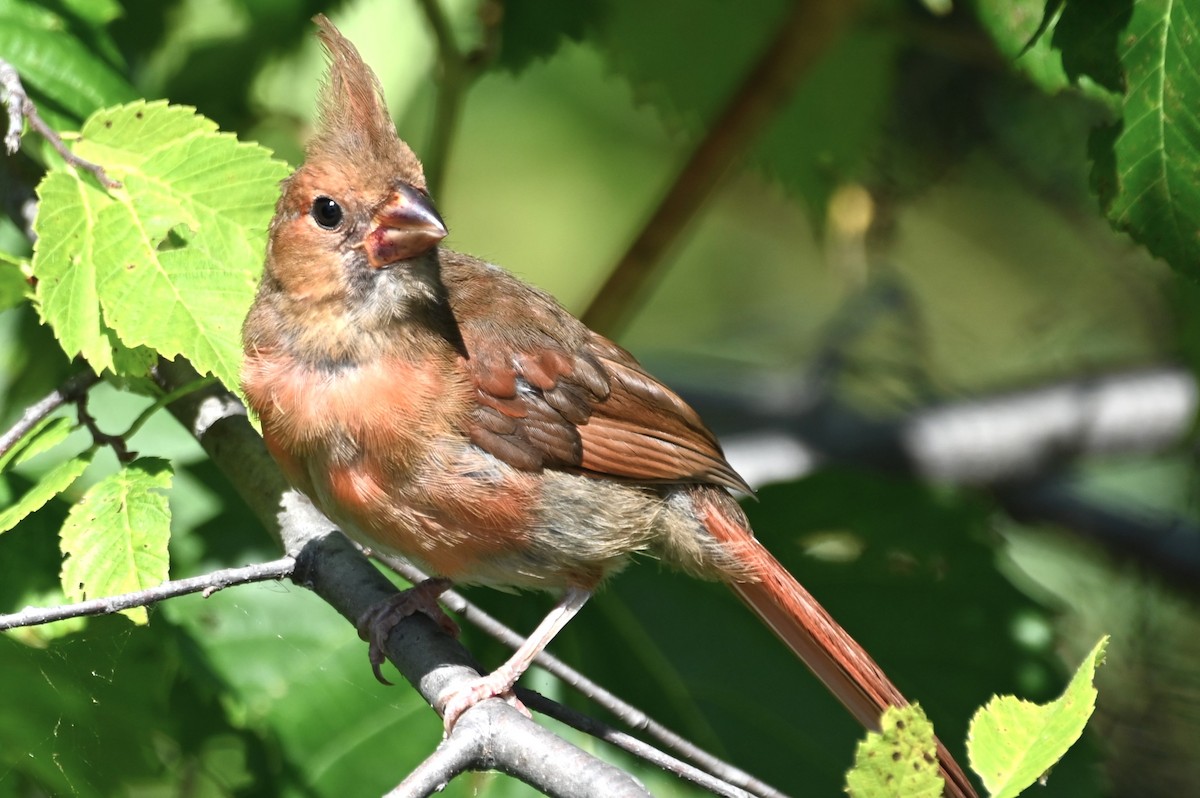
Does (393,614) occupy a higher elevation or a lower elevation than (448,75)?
lower

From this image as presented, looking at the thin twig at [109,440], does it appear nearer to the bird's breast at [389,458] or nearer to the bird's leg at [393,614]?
the bird's breast at [389,458]

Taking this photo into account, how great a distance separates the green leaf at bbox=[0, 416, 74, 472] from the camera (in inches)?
99.0

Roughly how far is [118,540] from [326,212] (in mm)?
841

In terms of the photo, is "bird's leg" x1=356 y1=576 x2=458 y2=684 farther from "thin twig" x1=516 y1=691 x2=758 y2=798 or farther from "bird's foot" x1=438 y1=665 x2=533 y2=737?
"thin twig" x1=516 y1=691 x2=758 y2=798

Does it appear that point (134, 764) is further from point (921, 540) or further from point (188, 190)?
point (921, 540)

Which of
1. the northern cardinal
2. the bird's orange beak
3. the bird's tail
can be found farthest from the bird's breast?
the bird's tail

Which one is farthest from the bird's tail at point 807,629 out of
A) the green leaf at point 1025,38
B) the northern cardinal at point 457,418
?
the green leaf at point 1025,38

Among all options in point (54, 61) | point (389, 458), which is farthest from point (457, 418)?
point (54, 61)

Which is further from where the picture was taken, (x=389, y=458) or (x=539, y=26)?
(x=539, y=26)

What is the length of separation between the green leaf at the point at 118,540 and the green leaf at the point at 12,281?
46 centimetres

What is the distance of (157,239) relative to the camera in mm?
2645

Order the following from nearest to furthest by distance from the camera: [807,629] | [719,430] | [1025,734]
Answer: [1025,734], [807,629], [719,430]

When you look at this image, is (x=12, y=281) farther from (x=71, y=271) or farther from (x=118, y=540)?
(x=118, y=540)

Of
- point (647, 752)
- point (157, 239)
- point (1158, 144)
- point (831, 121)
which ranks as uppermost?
point (831, 121)
